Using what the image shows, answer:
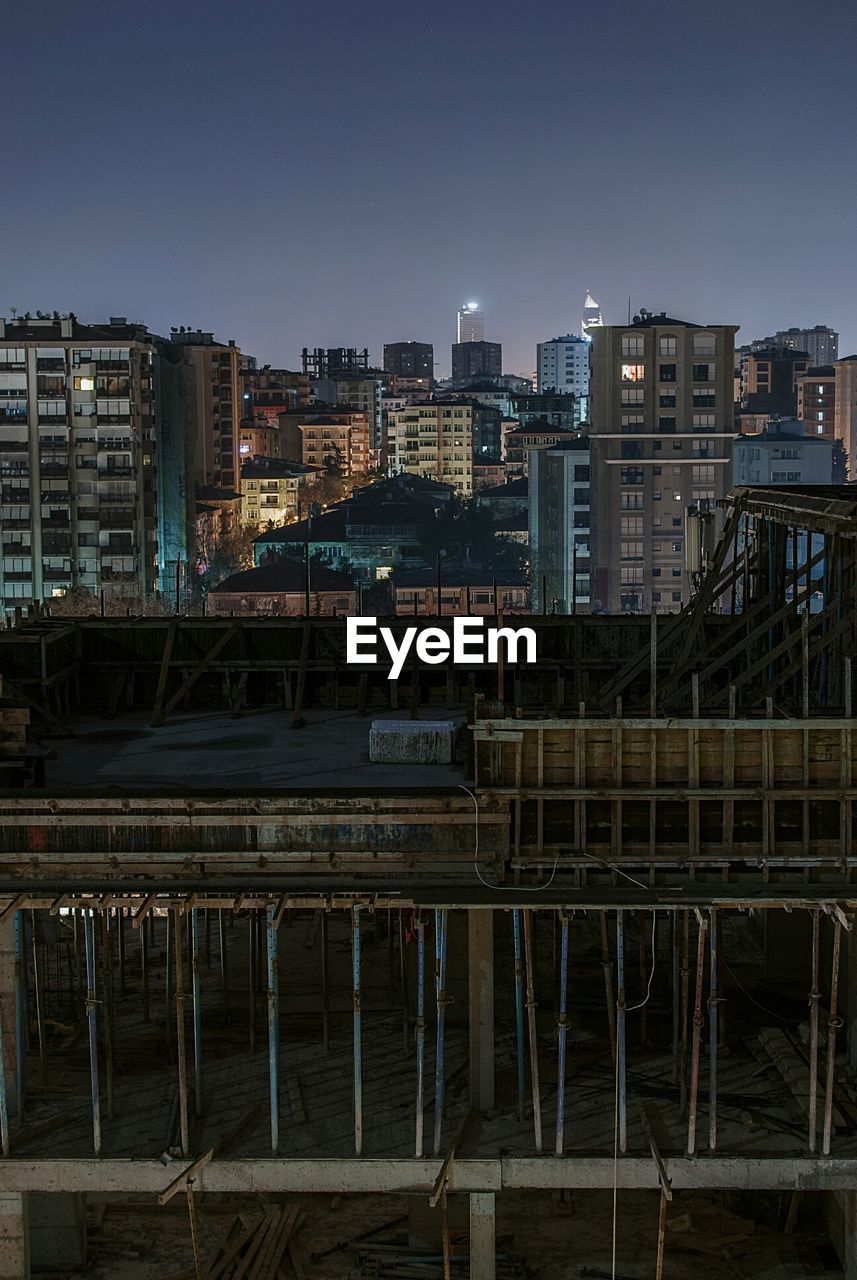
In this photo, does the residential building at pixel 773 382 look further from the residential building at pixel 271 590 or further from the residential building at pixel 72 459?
the residential building at pixel 72 459

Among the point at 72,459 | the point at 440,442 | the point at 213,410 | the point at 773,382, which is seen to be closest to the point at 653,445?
the point at 72,459

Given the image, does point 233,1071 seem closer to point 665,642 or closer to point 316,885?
point 316,885

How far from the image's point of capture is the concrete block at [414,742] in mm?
25062

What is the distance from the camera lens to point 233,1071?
23.4 metres

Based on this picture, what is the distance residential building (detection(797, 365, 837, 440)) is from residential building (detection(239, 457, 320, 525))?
67117 mm

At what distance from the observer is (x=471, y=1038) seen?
21453mm

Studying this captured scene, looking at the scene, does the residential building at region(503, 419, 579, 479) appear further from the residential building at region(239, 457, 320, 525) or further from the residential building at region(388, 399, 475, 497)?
the residential building at region(239, 457, 320, 525)

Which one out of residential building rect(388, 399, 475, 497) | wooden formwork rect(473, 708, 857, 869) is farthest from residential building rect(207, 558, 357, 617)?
residential building rect(388, 399, 475, 497)

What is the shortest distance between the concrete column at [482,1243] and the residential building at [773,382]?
173m

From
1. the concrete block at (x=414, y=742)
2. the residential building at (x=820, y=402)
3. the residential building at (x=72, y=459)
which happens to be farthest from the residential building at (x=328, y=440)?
the concrete block at (x=414, y=742)

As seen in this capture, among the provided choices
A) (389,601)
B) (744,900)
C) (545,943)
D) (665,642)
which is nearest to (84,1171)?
(744,900)

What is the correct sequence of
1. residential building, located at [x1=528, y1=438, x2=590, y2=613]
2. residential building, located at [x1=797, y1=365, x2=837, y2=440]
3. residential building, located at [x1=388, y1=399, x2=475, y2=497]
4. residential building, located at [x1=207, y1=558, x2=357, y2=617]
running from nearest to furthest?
residential building, located at [x1=207, y1=558, x2=357, y2=617] → residential building, located at [x1=528, y1=438, x2=590, y2=613] → residential building, located at [x1=388, y1=399, x2=475, y2=497] → residential building, located at [x1=797, y1=365, x2=837, y2=440]

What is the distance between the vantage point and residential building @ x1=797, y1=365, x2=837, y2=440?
591ft

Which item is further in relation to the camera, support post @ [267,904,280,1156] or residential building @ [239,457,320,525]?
residential building @ [239,457,320,525]
